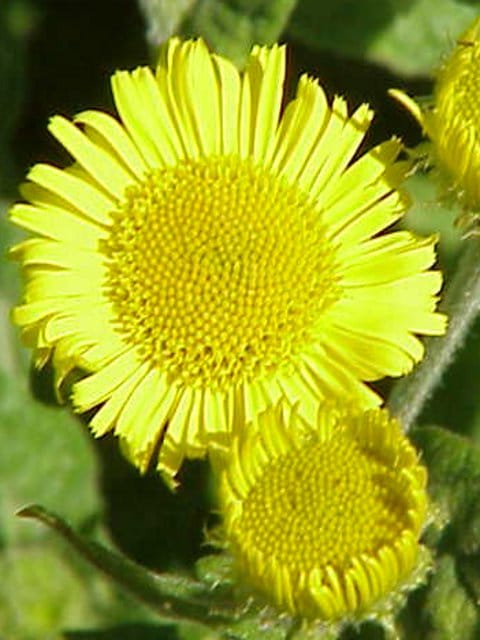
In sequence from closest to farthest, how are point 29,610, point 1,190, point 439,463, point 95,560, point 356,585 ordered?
1. point 356,585
2. point 95,560
3. point 439,463
4. point 29,610
5. point 1,190

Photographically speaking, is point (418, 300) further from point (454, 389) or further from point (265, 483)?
point (454, 389)

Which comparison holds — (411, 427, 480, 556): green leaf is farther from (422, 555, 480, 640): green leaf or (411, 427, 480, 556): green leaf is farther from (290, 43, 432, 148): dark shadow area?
(290, 43, 432, 148): dark shadow area

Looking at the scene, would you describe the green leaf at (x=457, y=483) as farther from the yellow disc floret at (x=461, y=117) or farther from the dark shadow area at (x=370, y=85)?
the dark shadow area at (x=370, y=85)

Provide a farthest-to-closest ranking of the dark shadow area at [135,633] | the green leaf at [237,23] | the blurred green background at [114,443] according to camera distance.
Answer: the blurred green background at [114,443], the green leaf at [237,23], the dark shadow area at [135,633]

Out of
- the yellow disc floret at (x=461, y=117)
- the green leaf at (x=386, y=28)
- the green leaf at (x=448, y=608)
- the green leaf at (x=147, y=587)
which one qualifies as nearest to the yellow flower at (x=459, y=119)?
the yellow disc floret at (x=461, y=117)

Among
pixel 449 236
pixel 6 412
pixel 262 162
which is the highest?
pixel 262 162

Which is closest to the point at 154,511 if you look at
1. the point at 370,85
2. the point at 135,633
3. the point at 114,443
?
the point at 114,443

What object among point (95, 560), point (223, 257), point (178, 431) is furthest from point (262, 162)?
point (95, 560)

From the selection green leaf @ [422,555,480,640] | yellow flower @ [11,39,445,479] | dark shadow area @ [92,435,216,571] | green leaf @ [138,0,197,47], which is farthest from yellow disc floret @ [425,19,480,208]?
dark shadow area @ [92,435,216,571]
